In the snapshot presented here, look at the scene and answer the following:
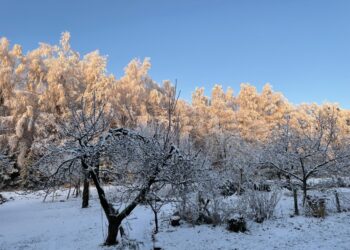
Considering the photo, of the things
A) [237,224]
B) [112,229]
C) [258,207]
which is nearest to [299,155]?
[258,207]

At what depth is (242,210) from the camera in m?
9.51

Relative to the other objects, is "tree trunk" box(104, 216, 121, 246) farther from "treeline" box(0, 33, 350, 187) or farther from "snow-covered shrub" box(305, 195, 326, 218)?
"treeline" box(0, 33, 350, 187)

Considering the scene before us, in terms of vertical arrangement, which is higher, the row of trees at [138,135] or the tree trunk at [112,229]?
the row of trees at [138,135]

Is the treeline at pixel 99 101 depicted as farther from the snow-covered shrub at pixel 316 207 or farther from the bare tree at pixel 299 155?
the snow-covered shrub at pixel 316 207

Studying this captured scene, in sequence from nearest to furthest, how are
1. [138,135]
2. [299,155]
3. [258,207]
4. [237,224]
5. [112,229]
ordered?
[138,135]
[112,229]
[237,224]
[258,207]
[299,155]

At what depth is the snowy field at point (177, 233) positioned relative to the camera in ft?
23.5

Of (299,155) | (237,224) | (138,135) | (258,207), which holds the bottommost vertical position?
(237,224)

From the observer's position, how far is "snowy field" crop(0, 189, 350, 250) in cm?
718

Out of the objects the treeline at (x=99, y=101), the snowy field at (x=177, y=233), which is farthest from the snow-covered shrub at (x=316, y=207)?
the treeline at (x=99, y=101)

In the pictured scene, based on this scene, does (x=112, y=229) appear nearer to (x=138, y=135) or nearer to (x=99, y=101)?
(x=138, y=135)

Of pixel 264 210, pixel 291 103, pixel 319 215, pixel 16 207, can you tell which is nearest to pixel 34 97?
pixel 16 207

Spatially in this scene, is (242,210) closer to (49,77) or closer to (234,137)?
(234,137)

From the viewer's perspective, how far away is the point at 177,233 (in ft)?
27.6

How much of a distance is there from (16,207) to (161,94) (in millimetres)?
14562
